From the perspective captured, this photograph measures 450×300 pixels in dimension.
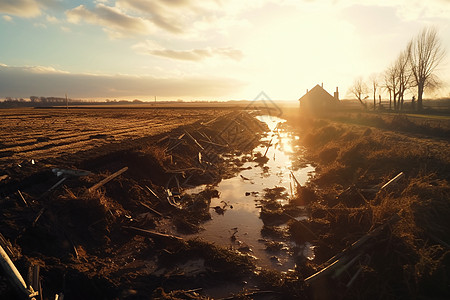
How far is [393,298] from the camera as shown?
18.2 feet

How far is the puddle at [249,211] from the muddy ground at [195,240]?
355 millimetres

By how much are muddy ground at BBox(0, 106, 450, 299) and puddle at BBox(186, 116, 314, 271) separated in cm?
35

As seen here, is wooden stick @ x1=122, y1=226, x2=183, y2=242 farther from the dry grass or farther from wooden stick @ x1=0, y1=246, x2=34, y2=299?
the dry grass

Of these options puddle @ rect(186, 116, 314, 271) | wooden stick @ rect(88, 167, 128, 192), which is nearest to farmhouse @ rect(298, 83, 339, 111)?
puddle @ rect(186, 116, 314, 271)

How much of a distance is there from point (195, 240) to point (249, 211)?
354 centimetres

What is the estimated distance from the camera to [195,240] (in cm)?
824

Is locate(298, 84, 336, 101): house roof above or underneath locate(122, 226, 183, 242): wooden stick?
above

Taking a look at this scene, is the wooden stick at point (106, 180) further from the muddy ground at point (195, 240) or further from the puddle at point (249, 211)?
the puddle at point (249, 211)

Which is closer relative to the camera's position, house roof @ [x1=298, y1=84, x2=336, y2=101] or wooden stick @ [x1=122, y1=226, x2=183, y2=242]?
wooden stick @ [x1=122, y1=226, x2=183, y2=242]

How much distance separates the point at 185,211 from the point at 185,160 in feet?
25.4


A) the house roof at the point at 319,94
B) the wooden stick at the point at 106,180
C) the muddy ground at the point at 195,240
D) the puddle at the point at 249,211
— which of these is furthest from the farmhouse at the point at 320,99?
the wooden stick at the point at 106,180

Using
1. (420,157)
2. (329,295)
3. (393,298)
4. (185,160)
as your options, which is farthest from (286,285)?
(185,160)

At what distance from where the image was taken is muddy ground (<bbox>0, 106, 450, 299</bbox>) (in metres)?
5.95

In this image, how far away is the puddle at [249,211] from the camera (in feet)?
26.1
